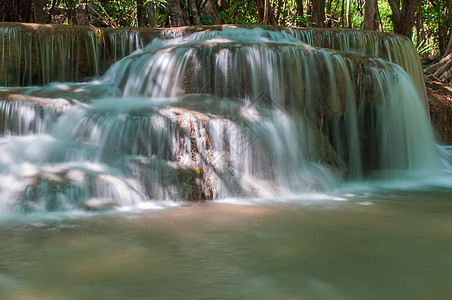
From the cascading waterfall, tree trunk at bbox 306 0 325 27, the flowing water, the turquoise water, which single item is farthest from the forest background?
the turquoise water

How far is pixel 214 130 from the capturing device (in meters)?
5.27

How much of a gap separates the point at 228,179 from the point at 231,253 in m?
2.06

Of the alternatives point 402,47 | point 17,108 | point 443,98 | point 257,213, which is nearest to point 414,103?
point 402,47

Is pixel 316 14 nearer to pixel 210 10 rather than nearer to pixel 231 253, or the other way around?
pixel 210 10

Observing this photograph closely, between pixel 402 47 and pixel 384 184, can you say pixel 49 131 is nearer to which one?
pixel 384 184

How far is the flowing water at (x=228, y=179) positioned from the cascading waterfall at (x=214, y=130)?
19 millimetres

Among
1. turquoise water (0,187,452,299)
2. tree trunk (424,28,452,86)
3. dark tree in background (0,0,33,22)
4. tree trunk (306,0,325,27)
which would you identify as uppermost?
tree trunk (306,0,325,27)

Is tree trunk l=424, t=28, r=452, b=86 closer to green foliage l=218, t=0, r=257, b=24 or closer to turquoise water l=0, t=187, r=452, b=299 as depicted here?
green foliage l=218, t=0, r=257, b=24

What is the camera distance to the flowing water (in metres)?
2.65

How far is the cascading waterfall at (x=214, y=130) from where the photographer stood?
4.73 meters

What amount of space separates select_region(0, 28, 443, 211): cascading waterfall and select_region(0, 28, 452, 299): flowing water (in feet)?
0.06

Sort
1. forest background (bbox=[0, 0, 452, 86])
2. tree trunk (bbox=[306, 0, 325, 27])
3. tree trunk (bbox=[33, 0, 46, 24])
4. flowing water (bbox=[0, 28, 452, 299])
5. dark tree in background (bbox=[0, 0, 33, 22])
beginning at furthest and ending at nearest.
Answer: tree trunk (bbox=[306, 0, 325, 27]) < forest background (bbox=[0, 0, 452, 86]) < dark tree in background (bbox=[0, 0, 33, 22]) < tree trunk (bbox=[33, 0, 46, 24]) < flowing water (bbox=[0, 28, 452, 299])

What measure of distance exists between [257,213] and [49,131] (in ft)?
9.97

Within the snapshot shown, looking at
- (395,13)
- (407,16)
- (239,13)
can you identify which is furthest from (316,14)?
(407,16)
